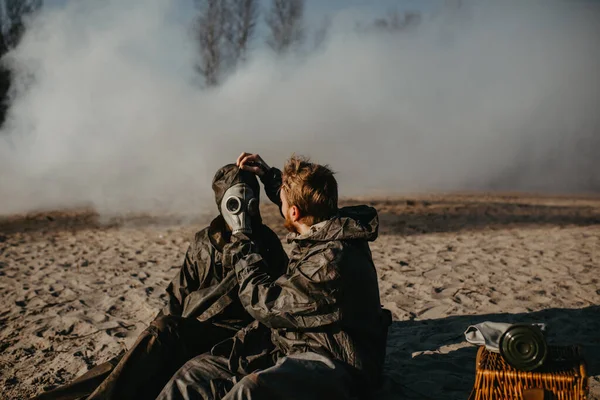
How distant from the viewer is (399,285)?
6.69m

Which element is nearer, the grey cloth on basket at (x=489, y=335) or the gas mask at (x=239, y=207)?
the grey cloth on basket at (x=489, y=335)

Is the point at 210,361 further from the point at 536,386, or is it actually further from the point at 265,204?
→ the point at 265,204

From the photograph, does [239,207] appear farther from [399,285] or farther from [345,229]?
[399,285]

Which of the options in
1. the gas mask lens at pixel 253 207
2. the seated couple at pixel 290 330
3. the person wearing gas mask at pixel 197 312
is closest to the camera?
the seated couple at pixel 290 330

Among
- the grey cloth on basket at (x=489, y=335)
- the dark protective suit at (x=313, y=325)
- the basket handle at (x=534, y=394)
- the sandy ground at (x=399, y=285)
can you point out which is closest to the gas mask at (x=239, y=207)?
the dark protective suit at (x=313, y=325)

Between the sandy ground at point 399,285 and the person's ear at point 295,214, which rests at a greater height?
the person's ear at point 295,214

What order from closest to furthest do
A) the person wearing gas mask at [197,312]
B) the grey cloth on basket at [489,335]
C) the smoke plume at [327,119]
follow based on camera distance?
1. the grey cloth on basket at [489,335]
2. the person wearing gas mask at [197,312]
3. the smoke plume at [327,119]

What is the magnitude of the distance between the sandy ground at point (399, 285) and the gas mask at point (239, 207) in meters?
1.36

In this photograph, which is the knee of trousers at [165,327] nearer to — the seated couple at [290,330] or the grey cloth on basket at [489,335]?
the seated couple at [290,330]

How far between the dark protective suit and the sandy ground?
1.78 feet

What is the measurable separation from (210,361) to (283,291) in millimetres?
699

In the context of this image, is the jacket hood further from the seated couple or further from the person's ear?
the person's ear

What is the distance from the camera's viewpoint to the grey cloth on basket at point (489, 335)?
3084mm

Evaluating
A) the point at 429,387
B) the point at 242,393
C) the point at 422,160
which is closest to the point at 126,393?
the point at 242,393
